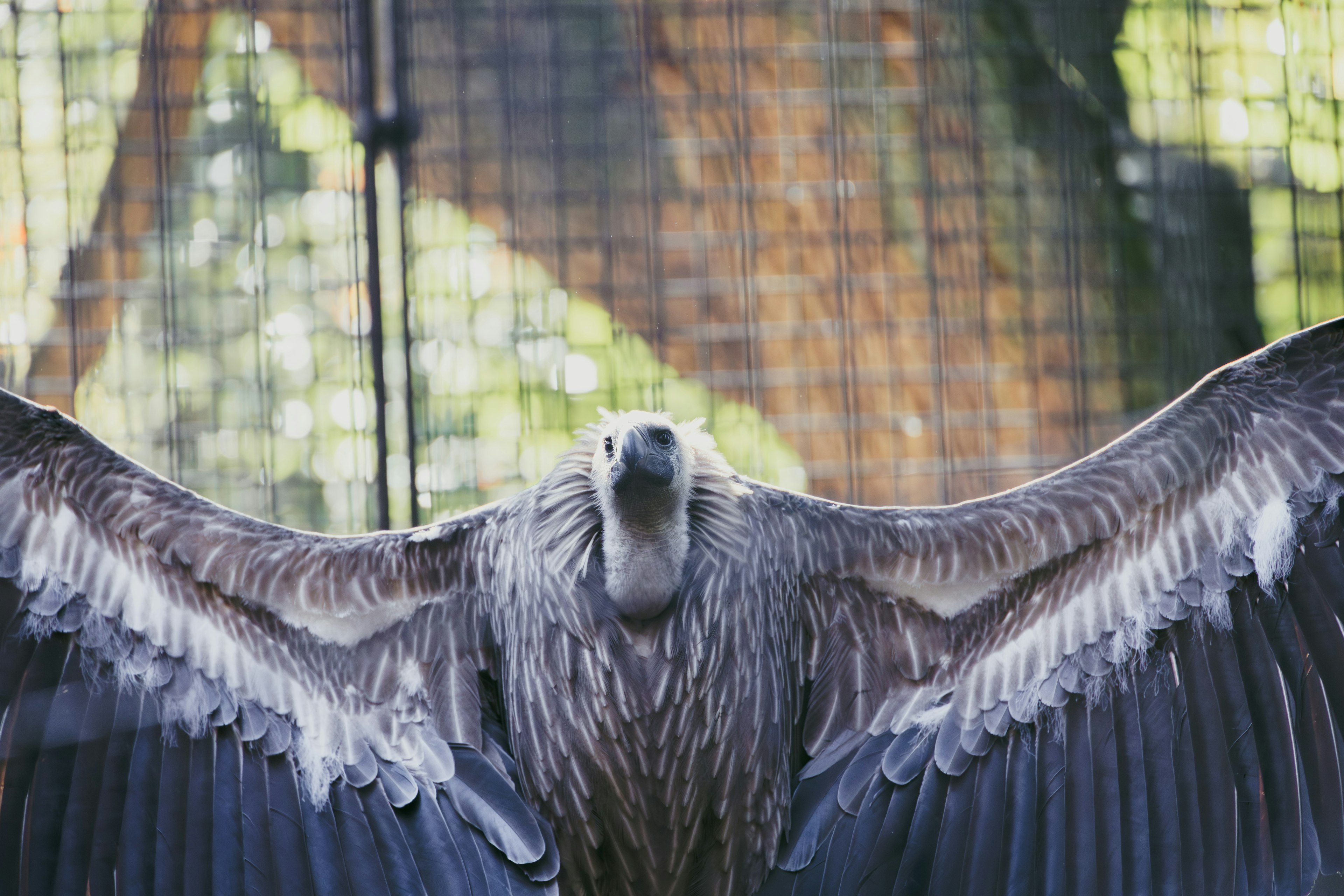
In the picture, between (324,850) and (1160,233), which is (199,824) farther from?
(1160,233)

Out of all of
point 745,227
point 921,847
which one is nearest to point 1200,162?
point 745,227

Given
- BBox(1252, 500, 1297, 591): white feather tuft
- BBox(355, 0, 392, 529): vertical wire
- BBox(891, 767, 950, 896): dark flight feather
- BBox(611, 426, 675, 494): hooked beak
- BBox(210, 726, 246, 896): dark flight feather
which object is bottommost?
BBox(891, 767, 950, 896): dark flight feather

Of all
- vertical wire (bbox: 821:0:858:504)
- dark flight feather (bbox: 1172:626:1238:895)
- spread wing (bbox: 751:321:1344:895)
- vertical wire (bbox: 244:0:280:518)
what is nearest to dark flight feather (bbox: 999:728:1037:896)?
spread wing (bbox: 751:321:1344:895)

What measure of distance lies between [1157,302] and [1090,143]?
0.39m

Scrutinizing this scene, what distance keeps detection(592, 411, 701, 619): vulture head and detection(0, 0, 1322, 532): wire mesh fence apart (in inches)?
40.3

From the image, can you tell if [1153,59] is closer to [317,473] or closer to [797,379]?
[797,379]

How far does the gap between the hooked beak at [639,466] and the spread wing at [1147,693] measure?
18 cm

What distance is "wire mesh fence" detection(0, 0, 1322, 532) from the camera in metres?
2.47

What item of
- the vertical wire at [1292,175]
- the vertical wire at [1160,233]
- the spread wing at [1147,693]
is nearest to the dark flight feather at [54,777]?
the spread wing at [1147,693]

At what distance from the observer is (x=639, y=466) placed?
4.40ft

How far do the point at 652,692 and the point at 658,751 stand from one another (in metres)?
0.07

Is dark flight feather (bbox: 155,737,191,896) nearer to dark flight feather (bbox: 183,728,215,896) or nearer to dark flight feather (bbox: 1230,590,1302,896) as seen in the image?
dark flight feather (bbox: 183,728,215,896)

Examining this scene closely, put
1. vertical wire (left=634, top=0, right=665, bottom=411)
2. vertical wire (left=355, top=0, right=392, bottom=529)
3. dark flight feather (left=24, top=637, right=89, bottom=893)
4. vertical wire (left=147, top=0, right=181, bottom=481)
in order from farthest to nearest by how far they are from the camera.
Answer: vertical wire (left=634, top=0, right=665, bottom=411)
vertical wire (left=147, top=0, right=181, bottom=481)
vertical wire (left=355, top=0, right=392, bottom=529)
dark flight feather (left=24, top=637, right=89, bottom=893)

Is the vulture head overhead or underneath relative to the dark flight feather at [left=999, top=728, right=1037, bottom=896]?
overhead
